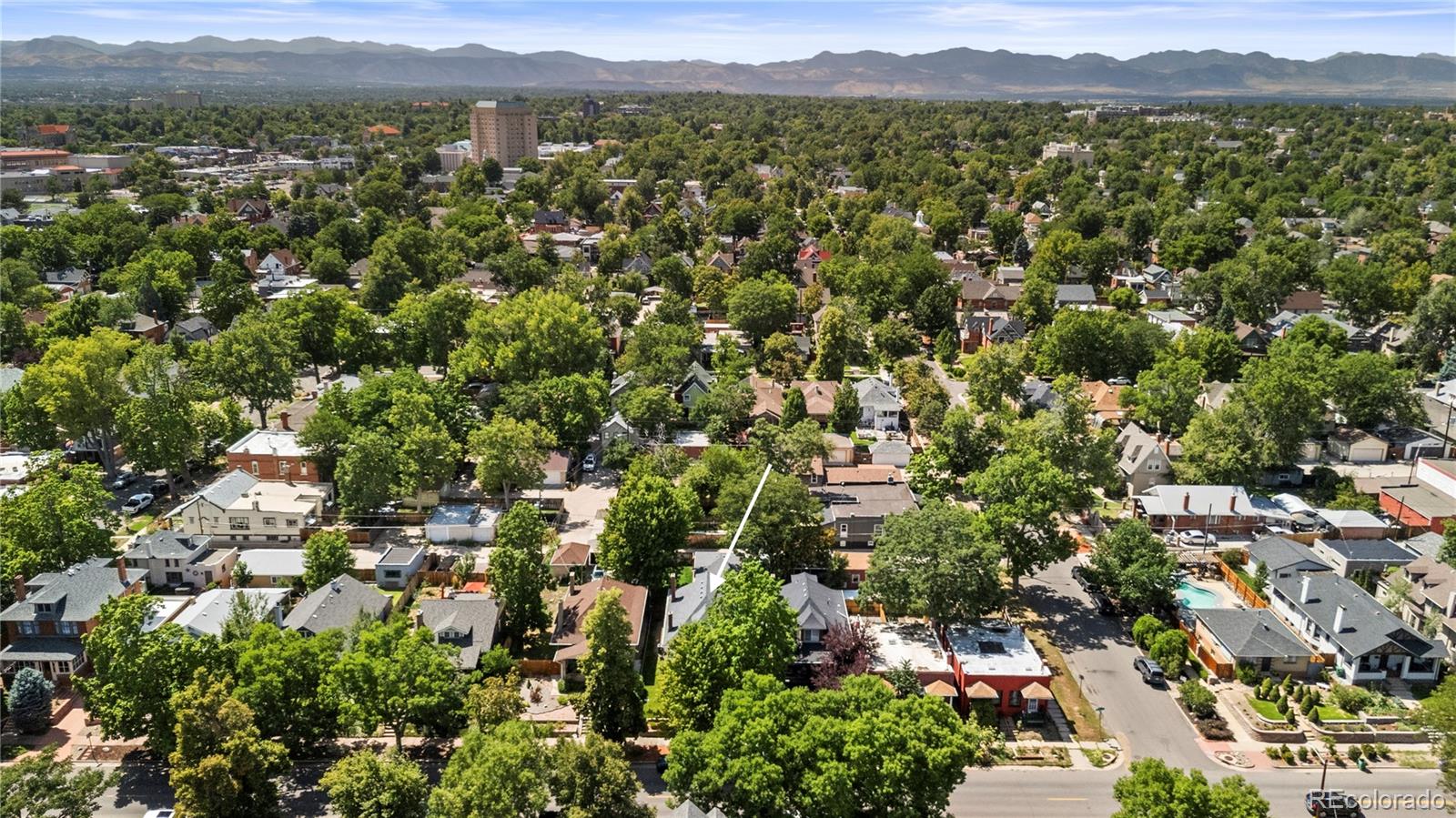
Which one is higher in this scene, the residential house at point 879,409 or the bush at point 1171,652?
the residential house at point 879,409

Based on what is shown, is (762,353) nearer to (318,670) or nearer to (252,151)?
(318,670)

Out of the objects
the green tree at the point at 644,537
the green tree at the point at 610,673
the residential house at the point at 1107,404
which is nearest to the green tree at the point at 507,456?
the green tree at the point at 644,537

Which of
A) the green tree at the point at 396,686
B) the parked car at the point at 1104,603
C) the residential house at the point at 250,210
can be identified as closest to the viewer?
the green tree at the point at 396,686

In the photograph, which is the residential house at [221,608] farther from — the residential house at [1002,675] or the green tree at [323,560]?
the residential house at [1002,675]

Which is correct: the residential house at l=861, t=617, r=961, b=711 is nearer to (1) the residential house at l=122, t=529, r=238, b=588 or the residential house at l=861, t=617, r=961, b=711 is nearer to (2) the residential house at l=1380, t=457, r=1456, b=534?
(2) the residential house at l=1380, t=457, r=1456, b=534

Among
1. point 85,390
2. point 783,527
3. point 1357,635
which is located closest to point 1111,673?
point 1357,635

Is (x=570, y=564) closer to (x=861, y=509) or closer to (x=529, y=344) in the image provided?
(x=861, y=509)
